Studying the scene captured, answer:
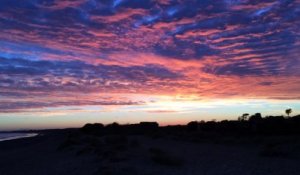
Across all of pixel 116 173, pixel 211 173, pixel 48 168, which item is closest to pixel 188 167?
pixel 211 173

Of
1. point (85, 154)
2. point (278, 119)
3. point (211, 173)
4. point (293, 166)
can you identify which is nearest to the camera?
point (211, 173)

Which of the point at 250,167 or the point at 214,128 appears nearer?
the point at 250,167

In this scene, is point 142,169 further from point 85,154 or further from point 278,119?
point 278,119

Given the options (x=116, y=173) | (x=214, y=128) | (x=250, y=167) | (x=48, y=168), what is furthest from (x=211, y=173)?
(x=214, y=128)

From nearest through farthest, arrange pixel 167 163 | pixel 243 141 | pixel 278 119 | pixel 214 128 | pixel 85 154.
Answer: pixel 167 163
pixel 85 154
pixel 243 141
pixel 278 119
pixel 214 128

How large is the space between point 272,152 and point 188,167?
6592 mm

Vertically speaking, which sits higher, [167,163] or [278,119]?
[278,119]

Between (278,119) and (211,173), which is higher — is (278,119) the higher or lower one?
the higher one

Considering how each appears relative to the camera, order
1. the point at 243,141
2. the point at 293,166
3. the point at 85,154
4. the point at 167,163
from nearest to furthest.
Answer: the point at 293,166 → the point at 167,163 → the point at 85,154 → the point at 243,141

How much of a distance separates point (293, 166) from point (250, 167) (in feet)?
6.38

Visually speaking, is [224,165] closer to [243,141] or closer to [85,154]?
[85,154]

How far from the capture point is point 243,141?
113 ft

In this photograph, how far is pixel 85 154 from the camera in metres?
28.5

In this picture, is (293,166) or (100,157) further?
(100,157)
